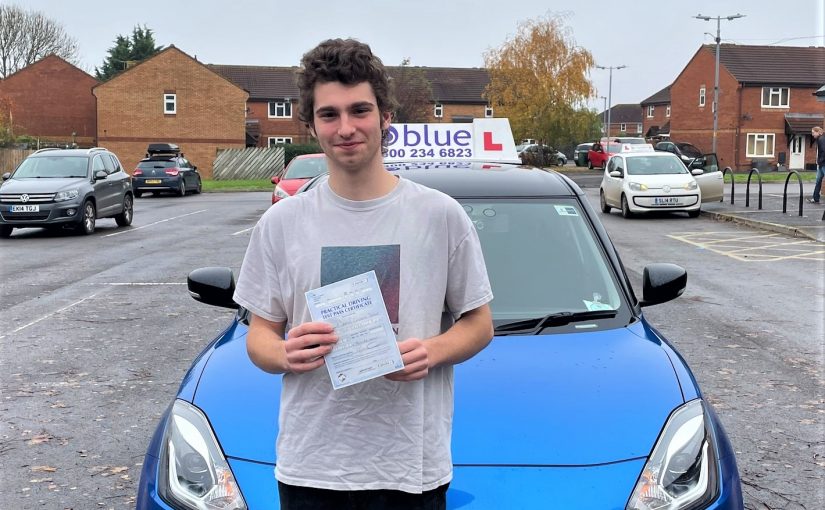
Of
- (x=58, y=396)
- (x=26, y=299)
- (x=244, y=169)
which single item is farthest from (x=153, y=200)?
(x=58, y=396)

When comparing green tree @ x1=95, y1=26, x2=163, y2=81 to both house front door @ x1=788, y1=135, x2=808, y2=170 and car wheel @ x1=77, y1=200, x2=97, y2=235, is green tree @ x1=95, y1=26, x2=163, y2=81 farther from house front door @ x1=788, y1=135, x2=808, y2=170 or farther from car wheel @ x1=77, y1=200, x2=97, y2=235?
car wheel @ x1=77, y1=200, x2=97, y2=235

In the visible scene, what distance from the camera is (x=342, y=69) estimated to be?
205 centimetres

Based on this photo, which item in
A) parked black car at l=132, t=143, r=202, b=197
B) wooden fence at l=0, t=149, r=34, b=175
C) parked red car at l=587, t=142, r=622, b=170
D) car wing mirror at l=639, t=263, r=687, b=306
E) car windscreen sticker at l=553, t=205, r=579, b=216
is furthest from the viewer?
parked red car at l=587, t=142, r=622, b=170

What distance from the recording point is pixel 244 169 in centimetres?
5050

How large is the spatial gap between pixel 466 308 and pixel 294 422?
0.48 meters

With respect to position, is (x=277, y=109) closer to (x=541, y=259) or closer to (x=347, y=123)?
(x=541, y=259)

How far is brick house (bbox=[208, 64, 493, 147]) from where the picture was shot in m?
70.1

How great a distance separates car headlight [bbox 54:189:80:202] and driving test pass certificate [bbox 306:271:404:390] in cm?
1688

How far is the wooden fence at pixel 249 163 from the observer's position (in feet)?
165

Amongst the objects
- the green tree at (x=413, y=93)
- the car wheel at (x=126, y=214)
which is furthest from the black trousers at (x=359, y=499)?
the green tree at (x=413, y=93)

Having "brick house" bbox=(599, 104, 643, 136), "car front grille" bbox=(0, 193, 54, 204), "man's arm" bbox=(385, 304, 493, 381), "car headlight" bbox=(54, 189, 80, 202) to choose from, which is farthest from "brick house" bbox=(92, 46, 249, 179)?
"brick house" bbox=(599, 104, 643, 136)

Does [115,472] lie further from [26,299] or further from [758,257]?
[758,257]

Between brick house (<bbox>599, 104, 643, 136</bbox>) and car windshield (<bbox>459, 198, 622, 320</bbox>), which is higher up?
brick house (<bbox>599, 104, 643, 136</bbox>)

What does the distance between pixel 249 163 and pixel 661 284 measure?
157 ft
